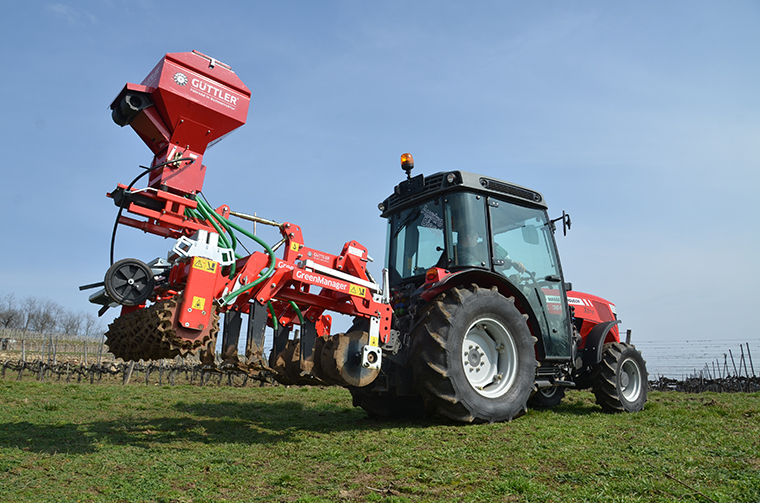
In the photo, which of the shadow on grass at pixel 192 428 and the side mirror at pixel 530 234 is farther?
the side mirror at pixel 530 234

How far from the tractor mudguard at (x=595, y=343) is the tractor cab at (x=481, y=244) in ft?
1.69

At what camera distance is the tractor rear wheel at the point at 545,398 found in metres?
7.66

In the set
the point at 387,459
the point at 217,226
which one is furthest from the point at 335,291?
the point at 387,459

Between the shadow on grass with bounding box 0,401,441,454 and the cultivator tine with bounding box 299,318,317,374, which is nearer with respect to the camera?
the cultivator tine with bounding box 299,318,317,374

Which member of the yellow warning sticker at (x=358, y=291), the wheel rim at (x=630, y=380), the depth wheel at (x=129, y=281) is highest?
the yellow warning sticker at (x=358, y=291)

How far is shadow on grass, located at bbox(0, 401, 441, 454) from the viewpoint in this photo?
4.96 metres

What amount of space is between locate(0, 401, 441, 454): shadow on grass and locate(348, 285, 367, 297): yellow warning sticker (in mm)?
1436

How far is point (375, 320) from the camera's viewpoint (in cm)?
504

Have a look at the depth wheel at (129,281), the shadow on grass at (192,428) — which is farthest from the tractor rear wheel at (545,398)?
the depth wheel at (129,281)

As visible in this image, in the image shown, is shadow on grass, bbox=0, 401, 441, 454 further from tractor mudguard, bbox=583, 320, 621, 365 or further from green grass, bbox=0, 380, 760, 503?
tractor mudguard, bbox=583, 320, 621, 365

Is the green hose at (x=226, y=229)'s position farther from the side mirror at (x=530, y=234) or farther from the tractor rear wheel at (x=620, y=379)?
the tractor rear wheel at (x=620, y=379)

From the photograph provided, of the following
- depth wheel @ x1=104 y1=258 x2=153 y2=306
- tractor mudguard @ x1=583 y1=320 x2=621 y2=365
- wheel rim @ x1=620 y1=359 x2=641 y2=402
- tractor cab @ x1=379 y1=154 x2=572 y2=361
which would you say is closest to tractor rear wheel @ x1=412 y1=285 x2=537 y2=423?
tractor cab @ x1=379 y1=154 x2=572 y2=361

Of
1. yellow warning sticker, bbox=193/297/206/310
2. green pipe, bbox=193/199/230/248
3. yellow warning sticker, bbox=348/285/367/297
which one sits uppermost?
green pipe, bbox=193/199/230/248

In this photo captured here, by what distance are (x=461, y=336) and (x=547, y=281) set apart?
2.06 m
